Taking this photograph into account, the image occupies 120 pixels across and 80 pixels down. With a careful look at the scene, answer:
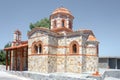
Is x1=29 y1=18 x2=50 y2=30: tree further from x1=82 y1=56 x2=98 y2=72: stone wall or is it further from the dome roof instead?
x1=82 y1=56 x2=98 y2=72: stone wall

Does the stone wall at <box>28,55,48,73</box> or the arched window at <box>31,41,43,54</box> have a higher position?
the arched window at <box>31,41,43,54</box>

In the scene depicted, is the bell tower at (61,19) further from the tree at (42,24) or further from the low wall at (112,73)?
the tree at (42,24)

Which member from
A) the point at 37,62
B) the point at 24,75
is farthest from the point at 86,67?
the point at 24,75

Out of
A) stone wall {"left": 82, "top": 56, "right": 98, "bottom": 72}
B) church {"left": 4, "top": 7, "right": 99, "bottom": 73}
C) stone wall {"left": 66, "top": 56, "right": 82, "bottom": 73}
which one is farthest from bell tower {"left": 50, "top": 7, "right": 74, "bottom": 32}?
stone wall {"left": 82, "top": 56, "right": 98, "bottom": 72}

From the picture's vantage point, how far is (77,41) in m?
20.5

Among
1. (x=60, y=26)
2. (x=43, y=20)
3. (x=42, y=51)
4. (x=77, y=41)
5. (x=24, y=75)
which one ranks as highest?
(x=43, y=20)

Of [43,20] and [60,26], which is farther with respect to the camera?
[43,20]

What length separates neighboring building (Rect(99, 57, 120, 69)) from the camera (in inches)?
1215

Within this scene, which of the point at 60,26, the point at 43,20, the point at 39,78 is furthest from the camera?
the point at 43,20

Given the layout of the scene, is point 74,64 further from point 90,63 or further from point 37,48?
point 37,48

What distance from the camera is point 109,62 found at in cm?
3222

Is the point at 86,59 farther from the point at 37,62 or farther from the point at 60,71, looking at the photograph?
the point at 37,62

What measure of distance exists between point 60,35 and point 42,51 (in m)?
3.31

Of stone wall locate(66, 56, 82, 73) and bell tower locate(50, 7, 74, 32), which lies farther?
bell tower locate(50, 7, 74, 32)
